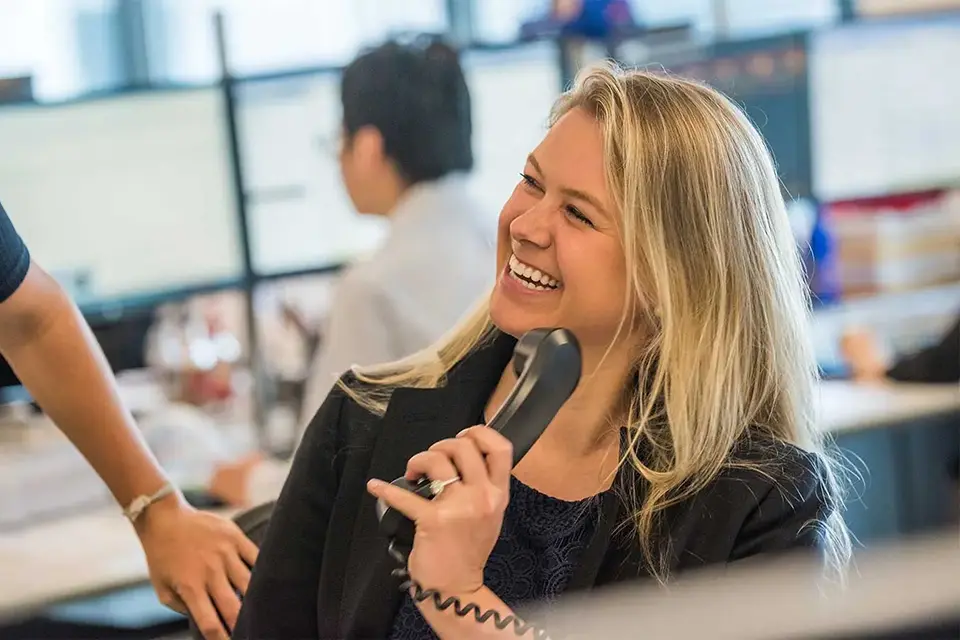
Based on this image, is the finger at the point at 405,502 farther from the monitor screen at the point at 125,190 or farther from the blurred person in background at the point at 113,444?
the monitor screen at the point at 125,190

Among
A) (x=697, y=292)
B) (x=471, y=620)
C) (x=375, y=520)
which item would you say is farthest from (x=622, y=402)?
(x=471, y=620)

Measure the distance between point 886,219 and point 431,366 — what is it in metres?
2.38

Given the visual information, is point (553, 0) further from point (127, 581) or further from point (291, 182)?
point (127, 581)

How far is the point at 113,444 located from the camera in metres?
1.39

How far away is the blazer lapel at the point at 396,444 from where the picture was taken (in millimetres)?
1213

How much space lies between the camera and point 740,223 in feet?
4.17

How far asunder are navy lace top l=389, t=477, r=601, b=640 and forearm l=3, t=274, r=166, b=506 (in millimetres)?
A: 375

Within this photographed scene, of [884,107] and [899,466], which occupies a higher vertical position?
[884,107]

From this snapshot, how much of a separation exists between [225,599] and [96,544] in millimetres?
955

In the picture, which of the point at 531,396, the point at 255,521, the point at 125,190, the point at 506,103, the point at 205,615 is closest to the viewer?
the point at 531,396

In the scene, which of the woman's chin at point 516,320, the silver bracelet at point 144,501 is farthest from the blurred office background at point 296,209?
the woman's chin at point 516,320

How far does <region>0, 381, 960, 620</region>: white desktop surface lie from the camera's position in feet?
6.45

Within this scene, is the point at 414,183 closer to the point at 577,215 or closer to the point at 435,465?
the point at 577,215

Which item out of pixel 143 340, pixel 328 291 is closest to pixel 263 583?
pixel 143 340
